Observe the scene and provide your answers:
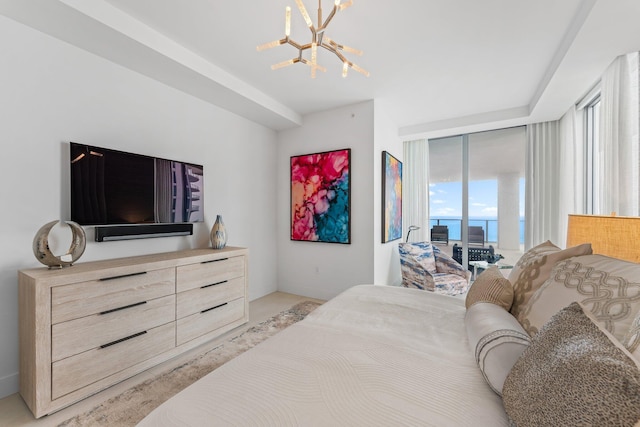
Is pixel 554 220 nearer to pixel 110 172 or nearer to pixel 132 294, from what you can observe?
pixel 132 294

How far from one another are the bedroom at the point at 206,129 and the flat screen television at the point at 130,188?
0.15 metres

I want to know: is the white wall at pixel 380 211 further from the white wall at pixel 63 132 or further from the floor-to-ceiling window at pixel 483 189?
the white wall at pixel 63 132

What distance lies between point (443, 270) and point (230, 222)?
120 inches

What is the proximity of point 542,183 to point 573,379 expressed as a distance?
430 centimetres

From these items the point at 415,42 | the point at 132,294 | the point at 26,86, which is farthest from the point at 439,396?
the point at 26,86

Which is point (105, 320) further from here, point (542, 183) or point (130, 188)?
point (542, 183)

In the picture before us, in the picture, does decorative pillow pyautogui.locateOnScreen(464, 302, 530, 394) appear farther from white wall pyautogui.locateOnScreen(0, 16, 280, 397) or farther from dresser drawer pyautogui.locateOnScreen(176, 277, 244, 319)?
white wall pyautogui.locateOnScreen(0, 16, 280, 397)

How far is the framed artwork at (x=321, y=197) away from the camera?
371 cm

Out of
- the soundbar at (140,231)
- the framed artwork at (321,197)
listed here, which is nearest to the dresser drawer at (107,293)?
the soundbar at (140,231)

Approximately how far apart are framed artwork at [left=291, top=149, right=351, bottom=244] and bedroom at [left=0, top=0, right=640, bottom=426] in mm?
143

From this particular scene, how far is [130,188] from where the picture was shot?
239cm

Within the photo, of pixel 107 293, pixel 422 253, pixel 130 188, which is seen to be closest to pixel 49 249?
pixel 107 293

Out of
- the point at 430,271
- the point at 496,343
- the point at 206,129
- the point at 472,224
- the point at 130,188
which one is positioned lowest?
the point at 430,271

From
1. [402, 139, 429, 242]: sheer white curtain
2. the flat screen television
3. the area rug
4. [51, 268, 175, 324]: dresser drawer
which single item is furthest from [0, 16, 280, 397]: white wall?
[402, 139, 429, 242]: sheer white curtain
